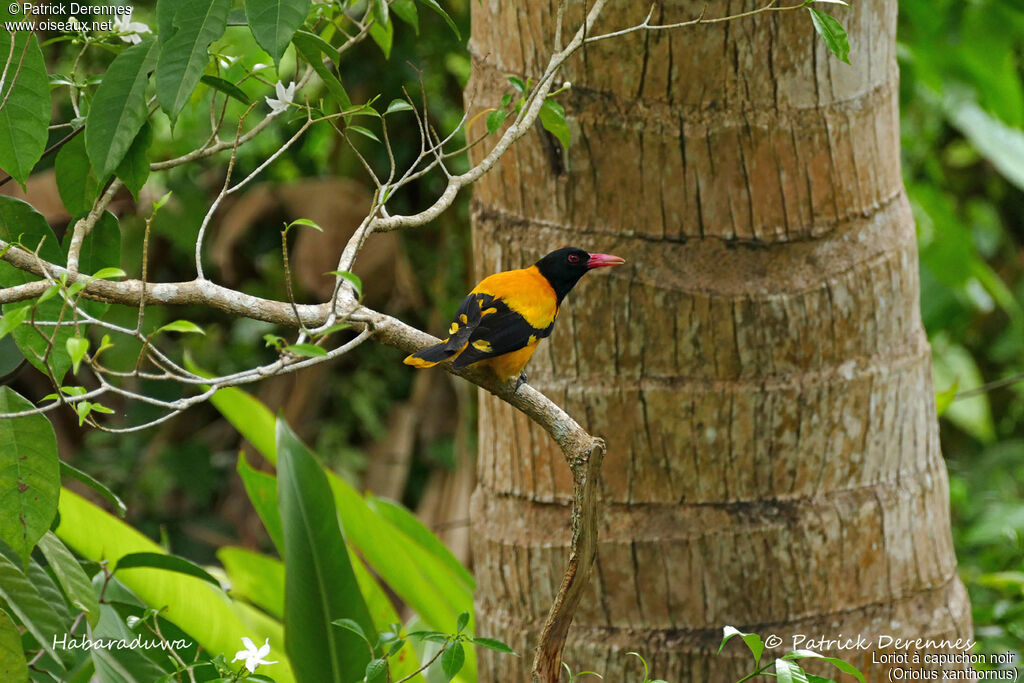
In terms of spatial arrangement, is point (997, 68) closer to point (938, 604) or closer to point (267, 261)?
point (938, 604)

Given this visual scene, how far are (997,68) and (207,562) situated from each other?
357 cm

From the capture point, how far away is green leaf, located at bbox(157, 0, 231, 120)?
1092 millimetres

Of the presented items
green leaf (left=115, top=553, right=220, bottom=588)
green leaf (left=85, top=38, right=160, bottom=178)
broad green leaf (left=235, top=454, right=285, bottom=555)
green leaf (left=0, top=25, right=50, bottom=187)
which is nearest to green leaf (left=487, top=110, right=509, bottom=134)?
green leaf (left=85, top=38, right=160, bottom=178)

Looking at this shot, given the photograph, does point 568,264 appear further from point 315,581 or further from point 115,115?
point 315,581

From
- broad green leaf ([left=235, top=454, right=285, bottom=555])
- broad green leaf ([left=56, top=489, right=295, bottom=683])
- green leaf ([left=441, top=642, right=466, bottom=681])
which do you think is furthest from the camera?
broad green leaf ([left=235, top=454, right=285, bottom=555])

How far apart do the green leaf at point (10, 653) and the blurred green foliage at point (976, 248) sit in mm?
2236

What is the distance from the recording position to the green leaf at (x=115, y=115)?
1.22 m

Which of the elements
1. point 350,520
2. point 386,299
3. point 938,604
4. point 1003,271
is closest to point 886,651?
point 938,604

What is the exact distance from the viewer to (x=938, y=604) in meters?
1.89

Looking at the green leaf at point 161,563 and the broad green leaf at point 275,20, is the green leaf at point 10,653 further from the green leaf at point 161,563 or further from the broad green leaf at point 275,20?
the broad green leaf at point 275,20

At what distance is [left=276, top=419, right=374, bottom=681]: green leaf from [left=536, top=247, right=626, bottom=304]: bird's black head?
711 mm

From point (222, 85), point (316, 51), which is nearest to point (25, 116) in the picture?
point (222, 85)

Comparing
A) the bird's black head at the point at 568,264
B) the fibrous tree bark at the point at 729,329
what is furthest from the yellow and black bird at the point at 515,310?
the fibrous tree bark at the point at 729,329

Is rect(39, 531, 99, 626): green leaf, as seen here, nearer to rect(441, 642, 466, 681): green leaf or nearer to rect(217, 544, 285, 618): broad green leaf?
rect(441, 642, 466, 681): green leaf
